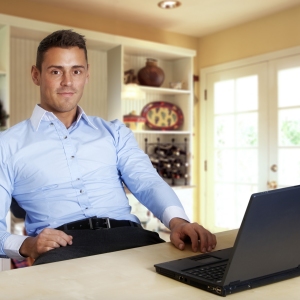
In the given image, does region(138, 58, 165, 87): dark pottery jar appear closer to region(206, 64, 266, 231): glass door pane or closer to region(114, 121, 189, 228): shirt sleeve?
region(206, 64, 266, 231): glass door pane

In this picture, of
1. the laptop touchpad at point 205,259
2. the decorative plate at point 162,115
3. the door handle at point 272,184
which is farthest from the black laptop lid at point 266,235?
the decorative plate at point 162,115

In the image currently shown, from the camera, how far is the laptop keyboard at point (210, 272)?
2.74 ft

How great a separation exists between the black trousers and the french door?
102 inches

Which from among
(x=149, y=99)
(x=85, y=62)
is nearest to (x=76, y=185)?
(x=85, y=62)

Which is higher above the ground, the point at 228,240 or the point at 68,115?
the point at 68,115

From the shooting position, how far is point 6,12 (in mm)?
3426

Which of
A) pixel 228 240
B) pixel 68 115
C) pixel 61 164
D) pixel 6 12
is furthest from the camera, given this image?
pixel 6 12

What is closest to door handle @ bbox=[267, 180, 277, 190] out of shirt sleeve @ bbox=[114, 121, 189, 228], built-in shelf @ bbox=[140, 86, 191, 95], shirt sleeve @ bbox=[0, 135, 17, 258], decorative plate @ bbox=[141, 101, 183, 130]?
decorative plate @ bbox=[141, 101, 183, 130]

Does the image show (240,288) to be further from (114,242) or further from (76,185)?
(76,185)

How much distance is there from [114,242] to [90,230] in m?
0.10

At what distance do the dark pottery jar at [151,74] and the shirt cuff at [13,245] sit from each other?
282 cm

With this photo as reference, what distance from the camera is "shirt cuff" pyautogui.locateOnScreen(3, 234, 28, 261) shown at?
132 centimetres

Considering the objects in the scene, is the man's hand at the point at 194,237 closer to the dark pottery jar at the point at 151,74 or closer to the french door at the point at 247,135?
the french door at the point at 247,135

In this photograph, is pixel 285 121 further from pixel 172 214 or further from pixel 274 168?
pixel 172 214
